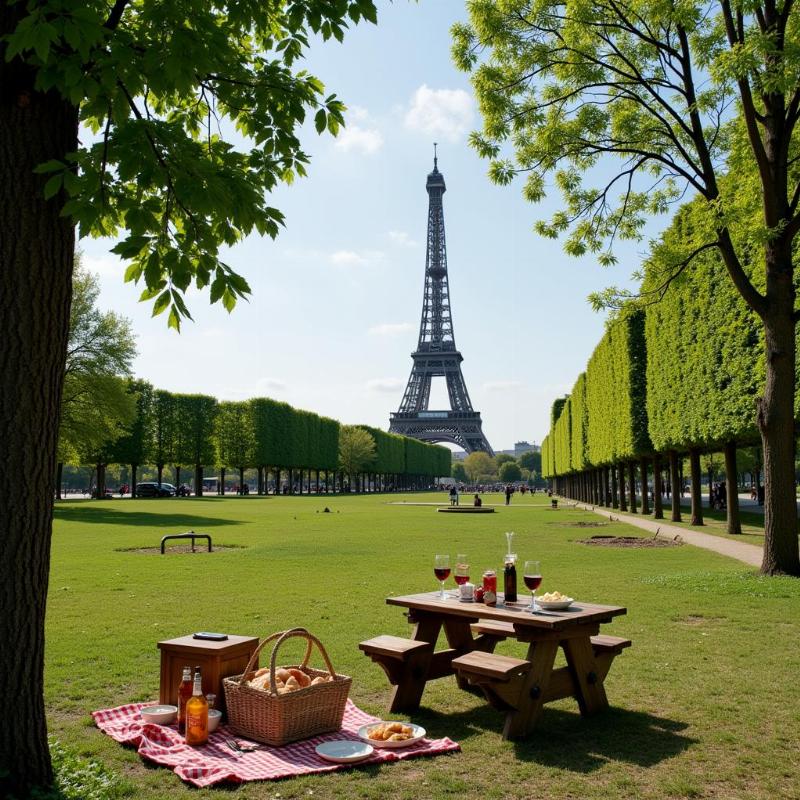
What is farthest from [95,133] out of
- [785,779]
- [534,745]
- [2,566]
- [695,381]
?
[695,381]

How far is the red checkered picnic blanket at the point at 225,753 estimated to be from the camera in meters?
5.18

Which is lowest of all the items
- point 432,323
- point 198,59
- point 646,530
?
A: point 646,530

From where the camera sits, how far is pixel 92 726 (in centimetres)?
620

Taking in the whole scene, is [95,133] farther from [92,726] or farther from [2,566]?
[92,726]

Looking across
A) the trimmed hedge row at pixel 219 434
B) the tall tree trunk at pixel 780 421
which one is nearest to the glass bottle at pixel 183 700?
the tall tree trunk at pixel 780 421

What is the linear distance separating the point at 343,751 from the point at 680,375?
23.3 m

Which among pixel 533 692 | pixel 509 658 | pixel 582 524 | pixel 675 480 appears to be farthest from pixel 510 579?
pixel 675 480

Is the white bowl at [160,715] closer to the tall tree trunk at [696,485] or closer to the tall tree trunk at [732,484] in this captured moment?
the tall tree trunk at [732,484]

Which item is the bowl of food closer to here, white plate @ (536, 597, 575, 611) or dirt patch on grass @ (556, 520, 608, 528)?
white plate @ (536, 597, 575, 611)

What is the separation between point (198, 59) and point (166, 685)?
4.88 metres

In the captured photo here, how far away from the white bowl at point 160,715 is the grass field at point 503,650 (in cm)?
39

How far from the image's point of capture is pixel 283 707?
5.71m

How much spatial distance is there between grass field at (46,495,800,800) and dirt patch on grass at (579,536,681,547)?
187cm

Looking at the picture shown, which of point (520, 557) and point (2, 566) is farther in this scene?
point (520, 557)
